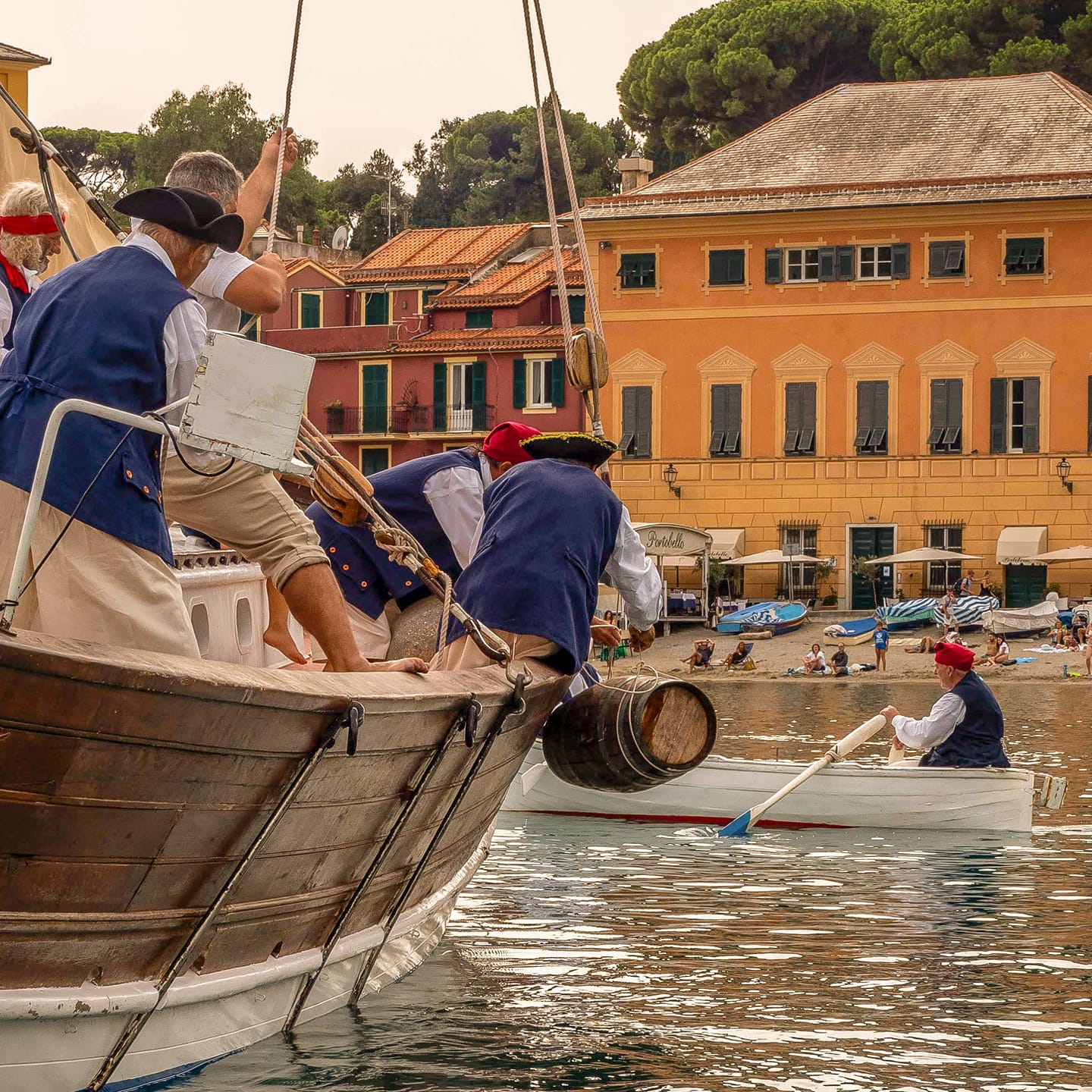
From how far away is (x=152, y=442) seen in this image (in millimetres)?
5102

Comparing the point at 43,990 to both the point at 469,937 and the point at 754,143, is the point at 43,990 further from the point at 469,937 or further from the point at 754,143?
the point at 754,143

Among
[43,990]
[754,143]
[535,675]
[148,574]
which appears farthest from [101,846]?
[754,143]

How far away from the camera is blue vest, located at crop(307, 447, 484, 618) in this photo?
25.8 ft

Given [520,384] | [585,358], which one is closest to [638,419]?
[520,384]

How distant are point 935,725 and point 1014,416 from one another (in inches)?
1172

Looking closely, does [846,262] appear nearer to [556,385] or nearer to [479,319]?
[556,385]

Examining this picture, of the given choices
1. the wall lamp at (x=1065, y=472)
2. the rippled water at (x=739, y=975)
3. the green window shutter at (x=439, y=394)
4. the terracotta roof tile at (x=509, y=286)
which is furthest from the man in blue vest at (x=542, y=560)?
the green window shutter at (x=439, y=394)

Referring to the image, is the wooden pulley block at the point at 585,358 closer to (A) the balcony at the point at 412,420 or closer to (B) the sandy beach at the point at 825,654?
(B) the sandy beach at the point at 825,654

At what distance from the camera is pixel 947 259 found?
1672 inches

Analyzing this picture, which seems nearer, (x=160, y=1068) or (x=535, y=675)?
(x=160, y=1068)

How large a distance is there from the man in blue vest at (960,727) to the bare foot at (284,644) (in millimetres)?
6388

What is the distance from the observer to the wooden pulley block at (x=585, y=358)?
8945 mm

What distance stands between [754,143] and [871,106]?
2758 mm

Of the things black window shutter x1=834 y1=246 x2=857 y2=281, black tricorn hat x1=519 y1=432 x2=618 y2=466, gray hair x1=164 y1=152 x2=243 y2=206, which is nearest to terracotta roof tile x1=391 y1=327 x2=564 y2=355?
black window shutter x1=834 y1=246 x2=857 y2=281
